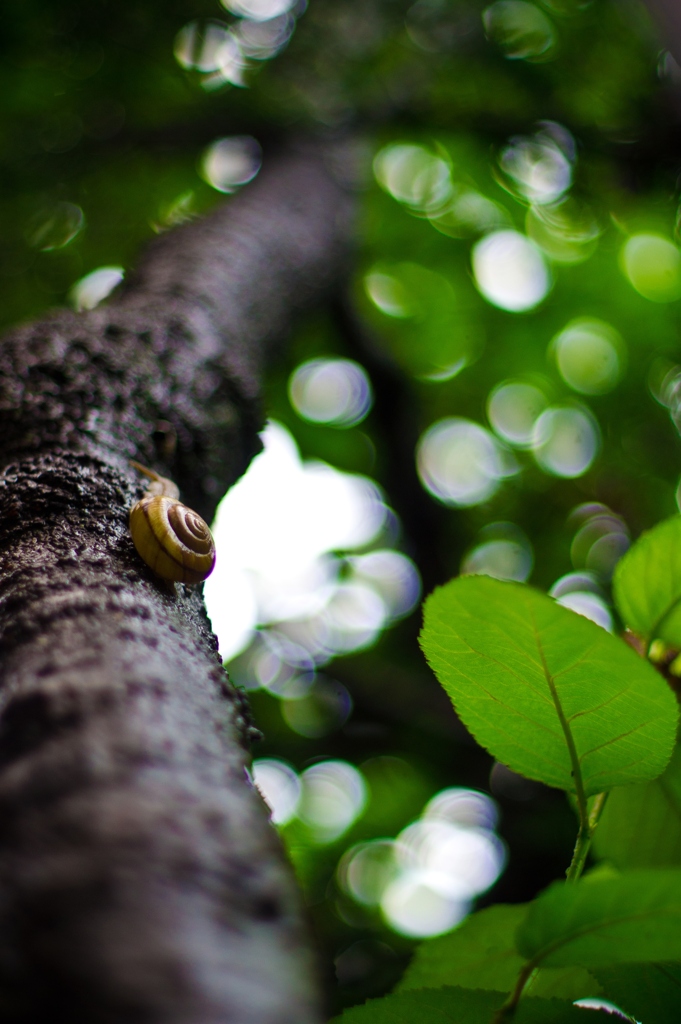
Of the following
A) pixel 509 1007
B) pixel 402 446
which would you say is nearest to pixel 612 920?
pixel 509 1007

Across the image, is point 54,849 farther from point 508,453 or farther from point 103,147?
point 508,453

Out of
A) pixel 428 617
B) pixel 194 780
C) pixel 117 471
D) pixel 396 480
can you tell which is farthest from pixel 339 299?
pixel 194 780

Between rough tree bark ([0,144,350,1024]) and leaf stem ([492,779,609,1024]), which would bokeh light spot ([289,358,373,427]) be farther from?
leaf stem ([492,779,609,1024])

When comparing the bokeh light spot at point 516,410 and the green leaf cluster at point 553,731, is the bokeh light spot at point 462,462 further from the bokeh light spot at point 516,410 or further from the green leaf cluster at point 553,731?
the green leaf cluster at point 553,731

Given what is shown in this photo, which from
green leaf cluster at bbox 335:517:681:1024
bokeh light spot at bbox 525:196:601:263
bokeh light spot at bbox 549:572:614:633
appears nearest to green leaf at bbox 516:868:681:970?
green leaf cluster at bbox 335:517:681:1024

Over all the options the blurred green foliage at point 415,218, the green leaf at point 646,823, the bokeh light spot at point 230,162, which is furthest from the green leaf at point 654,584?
the bokeh light spot at point 230,162

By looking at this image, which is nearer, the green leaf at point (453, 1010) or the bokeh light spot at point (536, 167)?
the green leaf at point (453, 1010)

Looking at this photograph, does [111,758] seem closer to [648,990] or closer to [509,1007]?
[509,1007]
